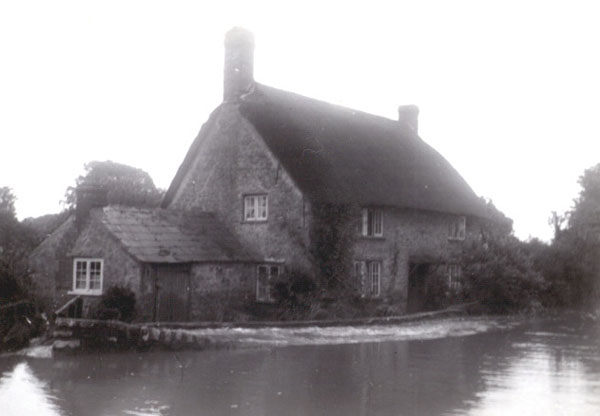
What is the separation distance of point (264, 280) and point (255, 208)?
2964mm

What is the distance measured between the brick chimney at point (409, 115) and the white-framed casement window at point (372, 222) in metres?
10.8

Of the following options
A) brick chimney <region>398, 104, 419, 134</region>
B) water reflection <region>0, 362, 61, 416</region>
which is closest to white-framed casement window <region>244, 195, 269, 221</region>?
brick chimney <region>398, 104, 419, 134</region>

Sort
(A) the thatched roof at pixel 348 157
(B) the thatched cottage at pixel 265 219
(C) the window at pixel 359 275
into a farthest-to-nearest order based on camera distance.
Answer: (C) the window at pixel 359 275 < (A) the thatched roof at pixel 348 157 < (B) the thatched cottage at pixel 265 219

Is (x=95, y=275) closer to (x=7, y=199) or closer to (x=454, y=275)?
(x=454, y=275)

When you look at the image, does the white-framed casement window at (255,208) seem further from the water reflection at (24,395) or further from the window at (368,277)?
the water reflection at (24,395)

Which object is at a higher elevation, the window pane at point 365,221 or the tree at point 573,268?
the window pane at point 365,221

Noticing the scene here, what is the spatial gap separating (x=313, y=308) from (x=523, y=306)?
35.5ft

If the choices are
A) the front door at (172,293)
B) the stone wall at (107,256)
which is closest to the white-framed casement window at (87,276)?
the stone wall at (107,256)

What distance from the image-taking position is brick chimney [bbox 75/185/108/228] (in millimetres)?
30062

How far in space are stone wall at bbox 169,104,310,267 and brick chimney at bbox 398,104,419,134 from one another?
526 inches

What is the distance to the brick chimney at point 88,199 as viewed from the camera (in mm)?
30062

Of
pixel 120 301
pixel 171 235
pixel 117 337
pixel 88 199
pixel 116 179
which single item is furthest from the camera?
pixel 116 179

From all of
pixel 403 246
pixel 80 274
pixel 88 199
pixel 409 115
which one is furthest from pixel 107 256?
pixel 409 115

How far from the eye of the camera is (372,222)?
34.3m
